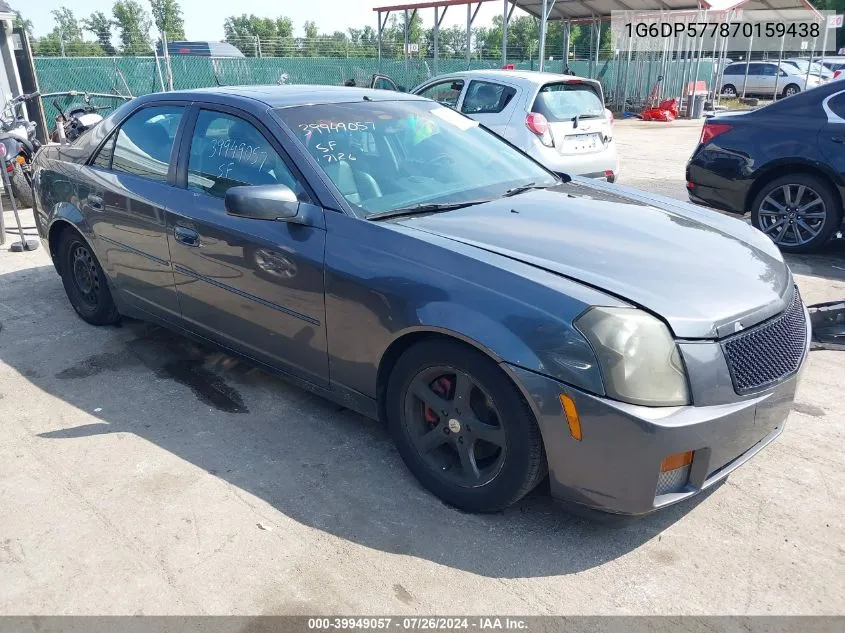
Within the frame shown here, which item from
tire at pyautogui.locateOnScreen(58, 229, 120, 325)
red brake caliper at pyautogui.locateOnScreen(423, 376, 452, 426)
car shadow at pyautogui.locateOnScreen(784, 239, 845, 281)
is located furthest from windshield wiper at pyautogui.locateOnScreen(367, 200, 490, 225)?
car shadow at pyautogui.locateOnScreen(784, 239, 845, 281)

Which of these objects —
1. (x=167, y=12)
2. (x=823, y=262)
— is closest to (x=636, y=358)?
(x=823, y=262)

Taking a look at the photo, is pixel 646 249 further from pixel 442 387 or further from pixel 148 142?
pixel 148 142

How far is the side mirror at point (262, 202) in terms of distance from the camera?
3104mm

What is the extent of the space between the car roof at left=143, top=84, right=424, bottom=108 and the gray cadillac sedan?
29 millimetres

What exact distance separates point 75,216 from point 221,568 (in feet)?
9.92

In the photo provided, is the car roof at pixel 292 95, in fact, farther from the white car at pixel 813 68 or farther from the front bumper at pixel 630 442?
the white car at pixel 813 68

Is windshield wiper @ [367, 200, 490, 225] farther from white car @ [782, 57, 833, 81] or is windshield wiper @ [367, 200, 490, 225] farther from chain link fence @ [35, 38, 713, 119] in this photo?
white car @ [782, 57, 833, 81]

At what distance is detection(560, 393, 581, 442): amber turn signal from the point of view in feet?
8.05

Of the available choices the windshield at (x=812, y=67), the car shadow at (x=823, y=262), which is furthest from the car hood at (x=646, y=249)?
the windshield at (x=812, y=67)

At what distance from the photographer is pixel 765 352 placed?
269 cm

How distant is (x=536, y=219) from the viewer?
3234 millimetres

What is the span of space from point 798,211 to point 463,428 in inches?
205

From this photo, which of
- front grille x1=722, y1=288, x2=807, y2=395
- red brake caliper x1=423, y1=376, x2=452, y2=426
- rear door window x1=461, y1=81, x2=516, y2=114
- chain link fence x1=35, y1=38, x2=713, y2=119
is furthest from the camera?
chain link fence x1=35, y1=38, x2=713, y2=119

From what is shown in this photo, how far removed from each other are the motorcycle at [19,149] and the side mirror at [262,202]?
607cm
